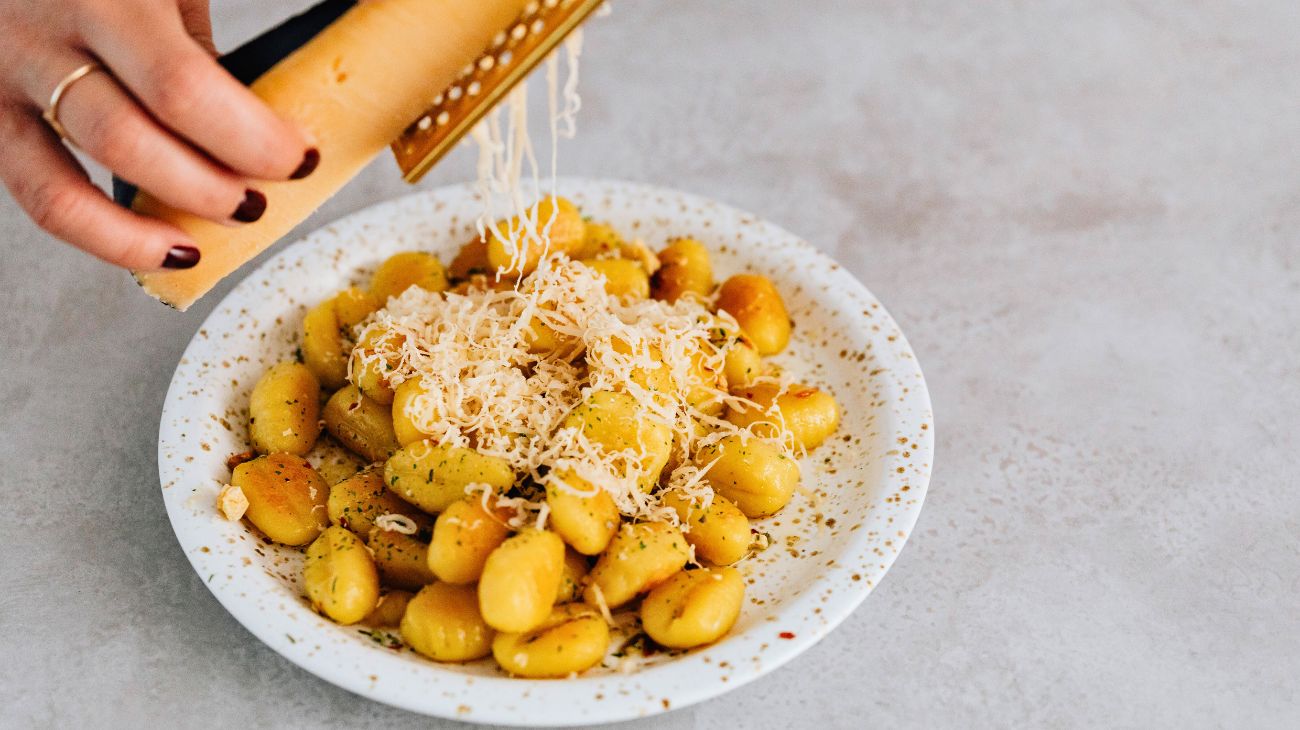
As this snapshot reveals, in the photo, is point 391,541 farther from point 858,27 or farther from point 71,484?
point 858,27

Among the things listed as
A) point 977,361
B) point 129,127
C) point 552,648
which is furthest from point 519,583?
point 977,361

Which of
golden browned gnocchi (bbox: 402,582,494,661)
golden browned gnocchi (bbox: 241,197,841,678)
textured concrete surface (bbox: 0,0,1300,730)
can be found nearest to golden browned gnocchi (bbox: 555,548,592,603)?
golden browned gnocchi (bbox: 241,197,841,678)

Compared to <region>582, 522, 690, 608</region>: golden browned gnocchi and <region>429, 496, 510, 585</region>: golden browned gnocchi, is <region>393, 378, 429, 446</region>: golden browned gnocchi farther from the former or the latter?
<region>582, 522, 690, 608</region>: golden browned gnocchi

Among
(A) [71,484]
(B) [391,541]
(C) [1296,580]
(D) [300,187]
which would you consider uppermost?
(D) [300,187]

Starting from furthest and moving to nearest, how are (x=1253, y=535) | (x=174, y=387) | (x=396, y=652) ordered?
(x=1253, y=535) < (x=174, y=387) < (x=396, y=652)

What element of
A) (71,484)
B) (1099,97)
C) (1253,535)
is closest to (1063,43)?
(1099,97)

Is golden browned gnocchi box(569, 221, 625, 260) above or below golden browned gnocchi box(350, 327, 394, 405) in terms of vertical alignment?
below

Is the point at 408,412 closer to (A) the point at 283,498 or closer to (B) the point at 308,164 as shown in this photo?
(A) the point at 283,498
